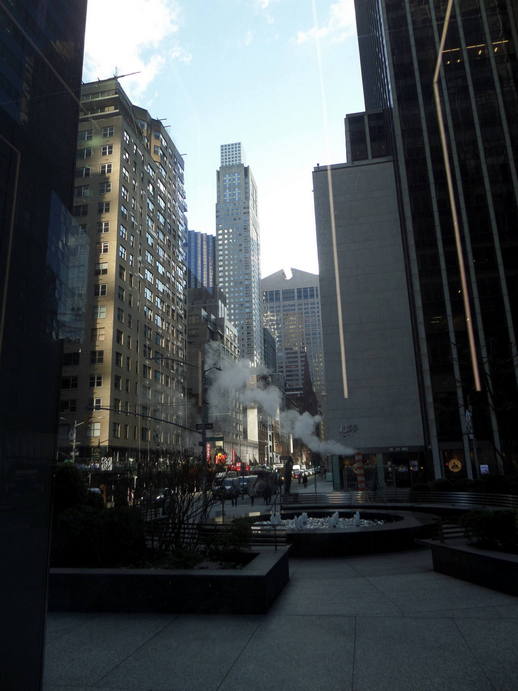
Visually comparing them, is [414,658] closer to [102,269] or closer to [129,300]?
[102,269]

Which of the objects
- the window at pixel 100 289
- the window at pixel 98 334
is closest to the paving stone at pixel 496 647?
the window at pixel 98 334

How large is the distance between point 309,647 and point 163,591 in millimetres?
2590

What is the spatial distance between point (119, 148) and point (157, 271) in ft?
69.6

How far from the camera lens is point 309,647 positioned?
561cm

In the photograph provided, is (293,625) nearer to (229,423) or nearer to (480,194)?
(480,194)

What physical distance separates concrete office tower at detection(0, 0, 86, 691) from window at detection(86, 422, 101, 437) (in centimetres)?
5720

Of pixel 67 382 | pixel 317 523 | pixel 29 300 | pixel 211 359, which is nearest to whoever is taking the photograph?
pixel 29 300

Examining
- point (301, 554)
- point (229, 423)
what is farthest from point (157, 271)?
point (301, 554)

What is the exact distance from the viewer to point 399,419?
5012 centimetres

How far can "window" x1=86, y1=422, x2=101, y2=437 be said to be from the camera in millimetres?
57312

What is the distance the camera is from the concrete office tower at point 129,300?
5697 cm

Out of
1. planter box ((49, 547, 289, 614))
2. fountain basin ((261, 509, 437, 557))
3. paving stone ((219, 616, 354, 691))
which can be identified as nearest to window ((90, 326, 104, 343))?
fountain basin ((261, 509, 437, 557))

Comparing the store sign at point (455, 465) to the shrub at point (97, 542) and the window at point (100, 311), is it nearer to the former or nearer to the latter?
the shrub at point (97, 542)

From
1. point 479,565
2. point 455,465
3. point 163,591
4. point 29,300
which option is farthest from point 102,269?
point 29,300
